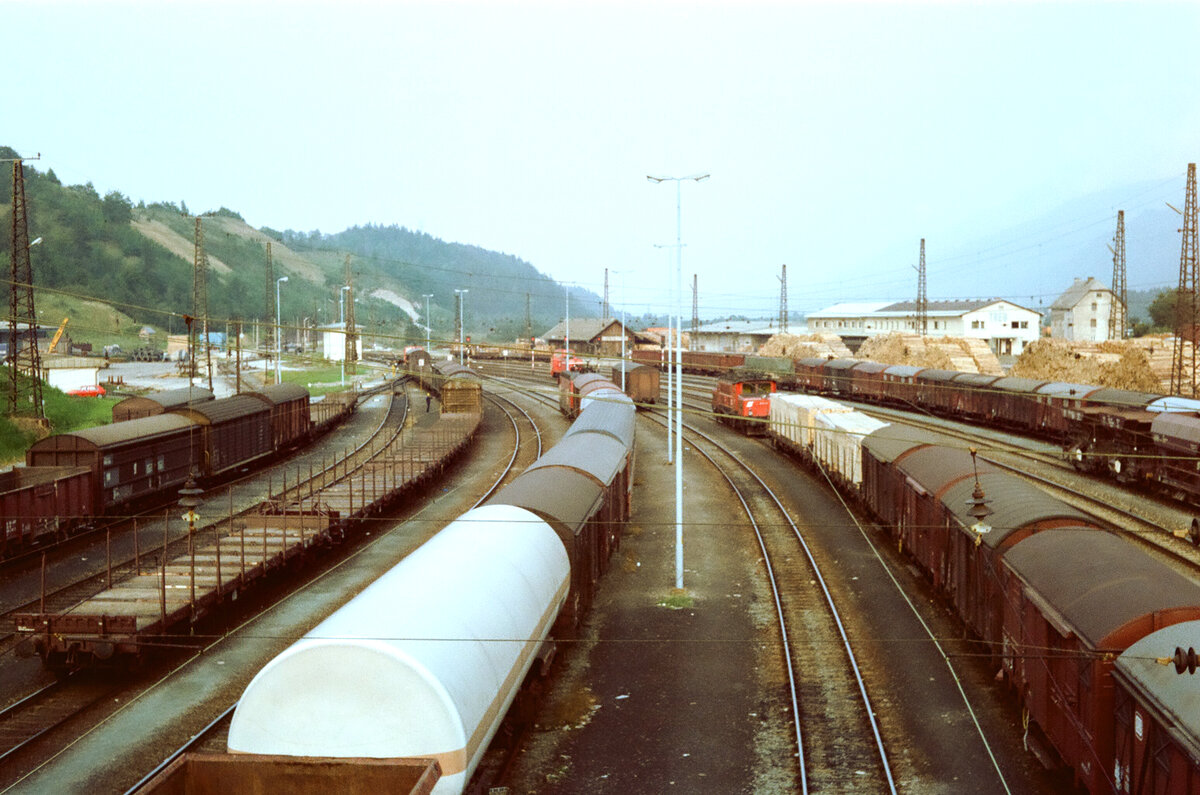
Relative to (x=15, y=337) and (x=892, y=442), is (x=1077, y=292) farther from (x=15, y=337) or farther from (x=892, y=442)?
(x=15, y=337)

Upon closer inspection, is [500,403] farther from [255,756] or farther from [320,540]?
[255,756]

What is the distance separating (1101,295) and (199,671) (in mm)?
133620

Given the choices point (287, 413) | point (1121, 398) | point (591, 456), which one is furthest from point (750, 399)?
point (591, 456)

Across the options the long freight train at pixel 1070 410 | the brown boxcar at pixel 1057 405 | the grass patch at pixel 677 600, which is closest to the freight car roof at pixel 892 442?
the long freight train at pixel 1070 410

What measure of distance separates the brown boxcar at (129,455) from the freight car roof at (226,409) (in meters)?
0.66

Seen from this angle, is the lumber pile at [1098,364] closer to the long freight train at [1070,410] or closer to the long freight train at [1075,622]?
the long freight train at [1070,410]

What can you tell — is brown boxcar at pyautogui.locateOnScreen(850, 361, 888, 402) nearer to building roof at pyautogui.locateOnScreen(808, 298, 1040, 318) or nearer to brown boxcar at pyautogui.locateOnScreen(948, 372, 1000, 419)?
brown boxcar at pyautogui.locateOnScreen(948, 372, 1000, 419)

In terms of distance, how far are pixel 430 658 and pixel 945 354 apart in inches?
2954

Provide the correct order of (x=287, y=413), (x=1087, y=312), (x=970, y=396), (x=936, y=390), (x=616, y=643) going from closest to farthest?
1. (x=616, y=643)
2. (x=287, y=413)
3. (x=970, y=396)
4. (x=936, y=390)
5. (x=1087, y=312)

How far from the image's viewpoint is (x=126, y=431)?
31328 mm

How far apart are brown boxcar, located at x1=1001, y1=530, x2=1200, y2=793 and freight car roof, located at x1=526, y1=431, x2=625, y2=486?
10738 millimetres

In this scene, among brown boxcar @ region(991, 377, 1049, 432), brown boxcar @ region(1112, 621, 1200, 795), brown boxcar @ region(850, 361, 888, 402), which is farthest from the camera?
brown boxcar @ region(850, 361, 888, 402)

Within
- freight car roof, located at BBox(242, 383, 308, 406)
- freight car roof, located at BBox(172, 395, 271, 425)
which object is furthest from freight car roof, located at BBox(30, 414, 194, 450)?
freight car roof, located at BBox(242, 383, 308, 406)

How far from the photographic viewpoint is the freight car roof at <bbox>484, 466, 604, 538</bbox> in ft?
60.2
